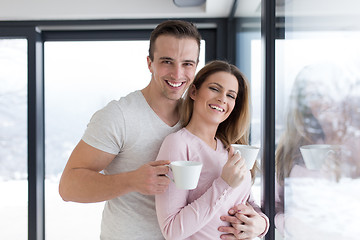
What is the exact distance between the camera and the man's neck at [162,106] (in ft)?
3.89

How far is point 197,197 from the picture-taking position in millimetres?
1025

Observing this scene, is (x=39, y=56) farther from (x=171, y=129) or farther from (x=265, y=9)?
(x=265, y=9)

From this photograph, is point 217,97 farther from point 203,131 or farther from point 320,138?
point 320,138

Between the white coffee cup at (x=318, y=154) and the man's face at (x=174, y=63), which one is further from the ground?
the man's face at (x=174, y=63)

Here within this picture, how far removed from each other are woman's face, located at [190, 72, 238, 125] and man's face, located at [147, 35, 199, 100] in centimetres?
8

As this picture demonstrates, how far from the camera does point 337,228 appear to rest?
1.94 feet

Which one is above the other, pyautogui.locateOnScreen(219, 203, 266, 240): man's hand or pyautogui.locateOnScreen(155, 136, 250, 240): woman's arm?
pyautogui.locateOnScreen(155, 136, 250, 240): woman's arm

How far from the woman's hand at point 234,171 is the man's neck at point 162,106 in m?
0.34

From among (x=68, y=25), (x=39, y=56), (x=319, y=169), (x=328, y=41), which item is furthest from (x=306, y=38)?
(x=39, y=56)

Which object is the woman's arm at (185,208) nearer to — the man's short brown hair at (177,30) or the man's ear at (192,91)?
the man's ear at (192,91)

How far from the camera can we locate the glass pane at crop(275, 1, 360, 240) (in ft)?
1.75

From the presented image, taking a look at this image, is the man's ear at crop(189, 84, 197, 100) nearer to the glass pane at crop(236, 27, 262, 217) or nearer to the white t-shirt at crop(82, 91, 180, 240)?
the white t-shirt at crop(82, 91, 180, 240)


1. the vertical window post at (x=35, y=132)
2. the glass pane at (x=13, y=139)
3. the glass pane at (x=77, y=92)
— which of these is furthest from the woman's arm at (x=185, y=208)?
the glass pane at (x=13, y=139)

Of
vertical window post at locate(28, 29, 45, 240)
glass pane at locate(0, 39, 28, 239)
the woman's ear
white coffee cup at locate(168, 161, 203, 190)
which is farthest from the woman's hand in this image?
glass pane at locate(0, 39, 28, 239)
